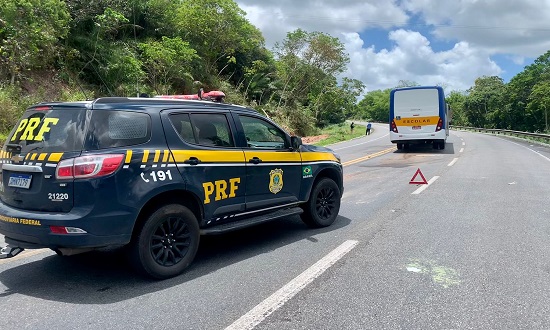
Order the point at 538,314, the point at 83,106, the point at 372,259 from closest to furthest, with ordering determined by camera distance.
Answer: the point at 538,314 < the point at 83,106 < the point at 372,259

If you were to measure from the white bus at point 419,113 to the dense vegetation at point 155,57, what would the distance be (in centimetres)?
1219

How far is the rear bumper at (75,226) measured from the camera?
12.9ft

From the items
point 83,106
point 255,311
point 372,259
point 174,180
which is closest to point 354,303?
point 255,311

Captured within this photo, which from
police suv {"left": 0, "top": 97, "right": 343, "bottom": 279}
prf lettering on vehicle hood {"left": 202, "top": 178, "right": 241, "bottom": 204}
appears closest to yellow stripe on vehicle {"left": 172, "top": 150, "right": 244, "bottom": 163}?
police suv {"left": 0, "top": 97, "right": 343, "bottom": 279}

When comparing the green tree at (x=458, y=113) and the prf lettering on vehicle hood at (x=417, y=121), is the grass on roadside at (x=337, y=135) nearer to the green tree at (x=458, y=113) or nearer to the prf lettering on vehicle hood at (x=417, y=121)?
the prf lettering on vehicle hood at (x=417, y=121)

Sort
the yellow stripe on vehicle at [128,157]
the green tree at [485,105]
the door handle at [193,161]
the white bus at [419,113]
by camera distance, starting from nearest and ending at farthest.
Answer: the yellow stripe on vehicle at [128,157] < the door handle at [193,161] < the white bus at [419,113] < the green tree at [485,105]

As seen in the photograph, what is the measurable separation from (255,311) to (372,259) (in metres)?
1.91

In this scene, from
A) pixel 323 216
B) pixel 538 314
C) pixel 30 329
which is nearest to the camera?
pixel 30 329

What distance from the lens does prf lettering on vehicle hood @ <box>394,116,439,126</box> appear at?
20.2 m

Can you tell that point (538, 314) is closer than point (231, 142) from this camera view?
Yes

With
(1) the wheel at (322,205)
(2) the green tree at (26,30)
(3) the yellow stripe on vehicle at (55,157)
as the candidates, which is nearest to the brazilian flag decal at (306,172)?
Result: (1) the wheel at (322,205)

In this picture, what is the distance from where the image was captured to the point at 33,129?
14.3ft

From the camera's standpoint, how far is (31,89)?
1772cm

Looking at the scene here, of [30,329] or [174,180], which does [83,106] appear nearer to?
[174,180]
